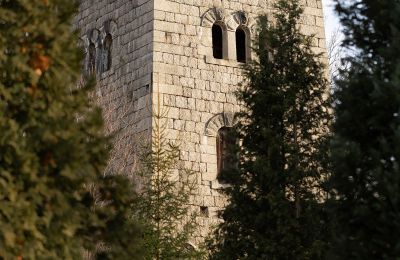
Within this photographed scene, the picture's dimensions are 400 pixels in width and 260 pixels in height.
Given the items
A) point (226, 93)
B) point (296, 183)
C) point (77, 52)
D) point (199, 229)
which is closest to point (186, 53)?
point (226, 93)

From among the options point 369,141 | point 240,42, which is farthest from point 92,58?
point 369,141

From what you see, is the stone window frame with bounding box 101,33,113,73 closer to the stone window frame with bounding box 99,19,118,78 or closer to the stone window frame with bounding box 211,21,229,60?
the stone window frame with bounding box 99,19,118,78

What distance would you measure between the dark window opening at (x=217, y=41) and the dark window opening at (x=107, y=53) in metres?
2.38

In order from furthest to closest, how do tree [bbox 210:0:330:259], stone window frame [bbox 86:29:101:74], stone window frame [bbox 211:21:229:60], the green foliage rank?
1. stone window frame [bbox 86:29:101:74]
2. stone window frame [bbox 211:21:229:60]
3. the green foliage
4. tree [bbox 210:0:330:259]

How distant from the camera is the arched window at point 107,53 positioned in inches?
795

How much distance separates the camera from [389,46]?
8.97 meters

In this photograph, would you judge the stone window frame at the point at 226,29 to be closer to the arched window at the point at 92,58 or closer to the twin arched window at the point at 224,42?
the twin arched window at the point at 224,42

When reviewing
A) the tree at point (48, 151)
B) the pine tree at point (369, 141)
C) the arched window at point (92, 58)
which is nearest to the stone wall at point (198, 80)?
the arched window at point (92, 58)

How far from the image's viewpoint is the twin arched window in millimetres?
19672

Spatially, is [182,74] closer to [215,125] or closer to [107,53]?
[215,125]

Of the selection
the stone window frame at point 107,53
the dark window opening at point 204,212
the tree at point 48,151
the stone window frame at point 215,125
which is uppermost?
the stone window frame at point 107,53

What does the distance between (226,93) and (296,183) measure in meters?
6.77

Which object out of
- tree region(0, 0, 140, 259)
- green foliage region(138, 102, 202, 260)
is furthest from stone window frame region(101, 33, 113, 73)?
tree region(0, 0, 140, 259)

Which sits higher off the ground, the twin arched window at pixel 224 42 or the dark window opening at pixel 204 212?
the twin arched window at pixel 224 42
